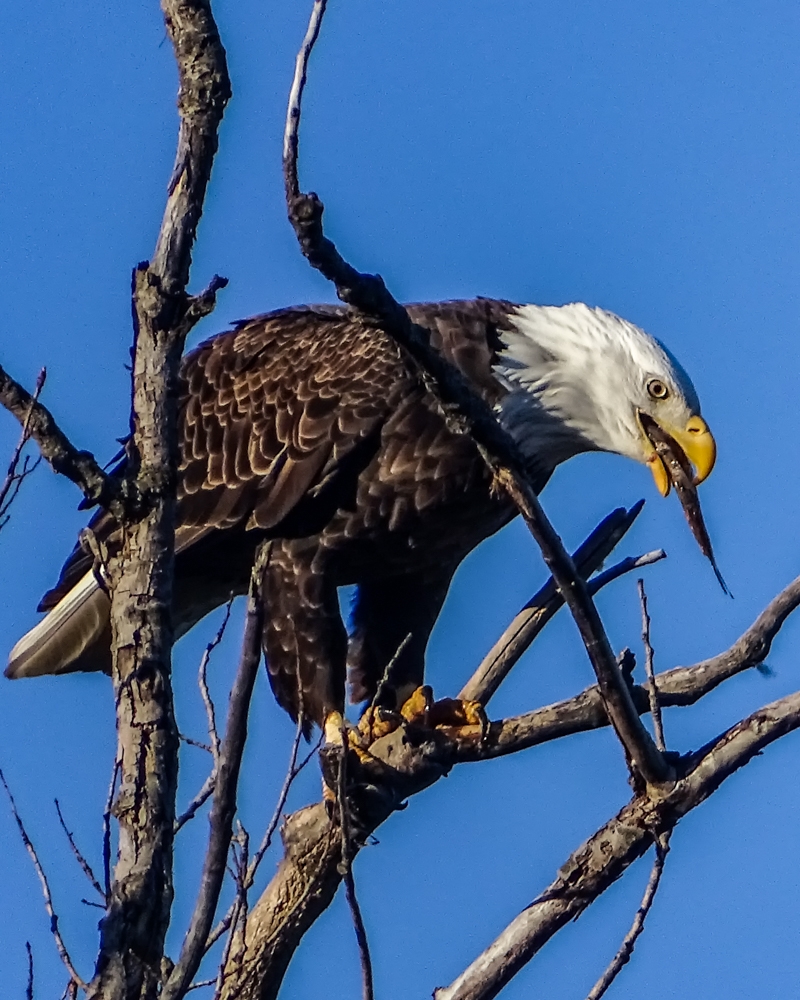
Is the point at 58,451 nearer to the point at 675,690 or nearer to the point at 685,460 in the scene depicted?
the point at 675,690

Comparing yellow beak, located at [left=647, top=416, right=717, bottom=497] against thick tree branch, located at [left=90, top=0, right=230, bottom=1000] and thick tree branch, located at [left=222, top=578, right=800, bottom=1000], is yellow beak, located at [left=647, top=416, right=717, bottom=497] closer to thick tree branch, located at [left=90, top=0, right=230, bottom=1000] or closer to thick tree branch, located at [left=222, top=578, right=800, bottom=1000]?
thick tree branch, located at [left=222, top=578, right=800, bottom=1000]

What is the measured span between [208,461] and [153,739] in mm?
2446

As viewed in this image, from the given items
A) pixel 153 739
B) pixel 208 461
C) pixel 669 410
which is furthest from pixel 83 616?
pixel 153 739

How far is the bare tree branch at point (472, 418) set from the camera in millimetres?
2824

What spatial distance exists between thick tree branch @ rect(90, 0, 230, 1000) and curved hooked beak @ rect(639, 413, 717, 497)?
2136 mm

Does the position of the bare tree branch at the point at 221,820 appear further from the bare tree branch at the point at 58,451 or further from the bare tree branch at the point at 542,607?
the bare tree branch at the point at 542,607

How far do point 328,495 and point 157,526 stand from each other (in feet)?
6.10

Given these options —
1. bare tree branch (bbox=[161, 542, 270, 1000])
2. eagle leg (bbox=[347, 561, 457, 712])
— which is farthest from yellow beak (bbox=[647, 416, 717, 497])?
bare tree branch (bbox=[161, 542, 270, 1000])

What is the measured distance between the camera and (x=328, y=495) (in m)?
5.23

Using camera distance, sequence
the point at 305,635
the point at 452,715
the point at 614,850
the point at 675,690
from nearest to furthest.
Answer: the point at 614,850 < the point at 675,690 < the point at 452,715 < the point at 305,635

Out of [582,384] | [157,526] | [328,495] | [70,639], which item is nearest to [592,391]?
[582,384]

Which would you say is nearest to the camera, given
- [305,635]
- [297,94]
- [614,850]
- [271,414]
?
[297,94]

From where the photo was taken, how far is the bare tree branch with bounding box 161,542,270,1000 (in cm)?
289

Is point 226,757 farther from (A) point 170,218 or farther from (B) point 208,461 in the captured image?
(B) point 208,461
